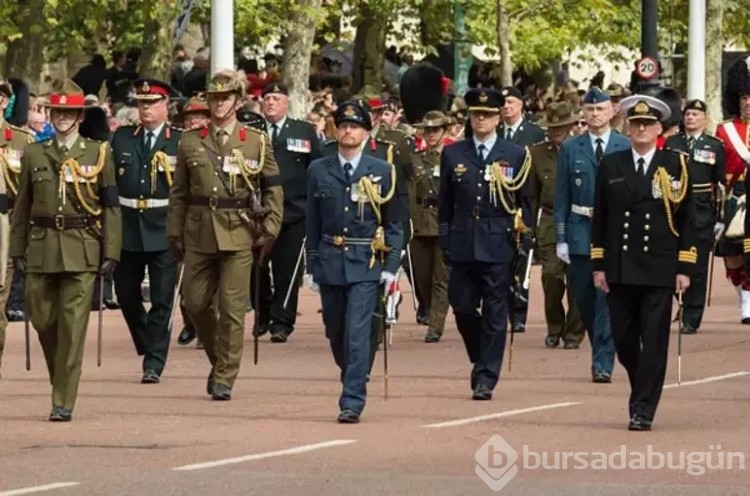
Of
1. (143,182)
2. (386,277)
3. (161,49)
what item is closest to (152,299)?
(143,182)

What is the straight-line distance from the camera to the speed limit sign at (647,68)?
35188 millimetres

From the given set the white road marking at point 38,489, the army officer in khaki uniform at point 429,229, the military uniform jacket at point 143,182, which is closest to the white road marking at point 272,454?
the white road marking at point 38,489

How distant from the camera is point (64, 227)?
16.5m

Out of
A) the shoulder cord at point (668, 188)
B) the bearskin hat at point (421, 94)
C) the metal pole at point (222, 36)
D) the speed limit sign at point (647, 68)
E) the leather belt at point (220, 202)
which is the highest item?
the metal pole at point (222, 36)

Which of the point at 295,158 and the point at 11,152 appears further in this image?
the point at 295,158

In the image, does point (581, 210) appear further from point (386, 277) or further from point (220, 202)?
point (386, 277)

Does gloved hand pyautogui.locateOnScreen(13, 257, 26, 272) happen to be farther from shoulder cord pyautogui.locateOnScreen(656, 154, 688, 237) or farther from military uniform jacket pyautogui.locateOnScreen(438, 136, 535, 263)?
shoulder cord pyautogui.locateOnScreen(656, 154, 688, 237)

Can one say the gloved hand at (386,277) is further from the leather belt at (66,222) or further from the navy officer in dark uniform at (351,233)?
the leather belt at (66,222)

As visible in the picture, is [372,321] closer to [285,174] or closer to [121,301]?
[121,301]

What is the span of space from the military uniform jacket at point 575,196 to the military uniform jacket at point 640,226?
2830 mm

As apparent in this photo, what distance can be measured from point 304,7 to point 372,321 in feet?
60.8

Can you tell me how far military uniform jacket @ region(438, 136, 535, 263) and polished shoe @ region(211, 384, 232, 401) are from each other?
1687 millimetres

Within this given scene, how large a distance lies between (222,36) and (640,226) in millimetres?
10465

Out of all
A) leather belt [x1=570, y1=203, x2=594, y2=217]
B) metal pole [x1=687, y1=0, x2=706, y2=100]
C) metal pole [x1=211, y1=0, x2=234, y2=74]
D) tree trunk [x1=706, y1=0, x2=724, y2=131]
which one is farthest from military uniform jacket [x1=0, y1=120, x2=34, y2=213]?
tree trunk [x1=706, y1=0, x2=724, y2=131]
